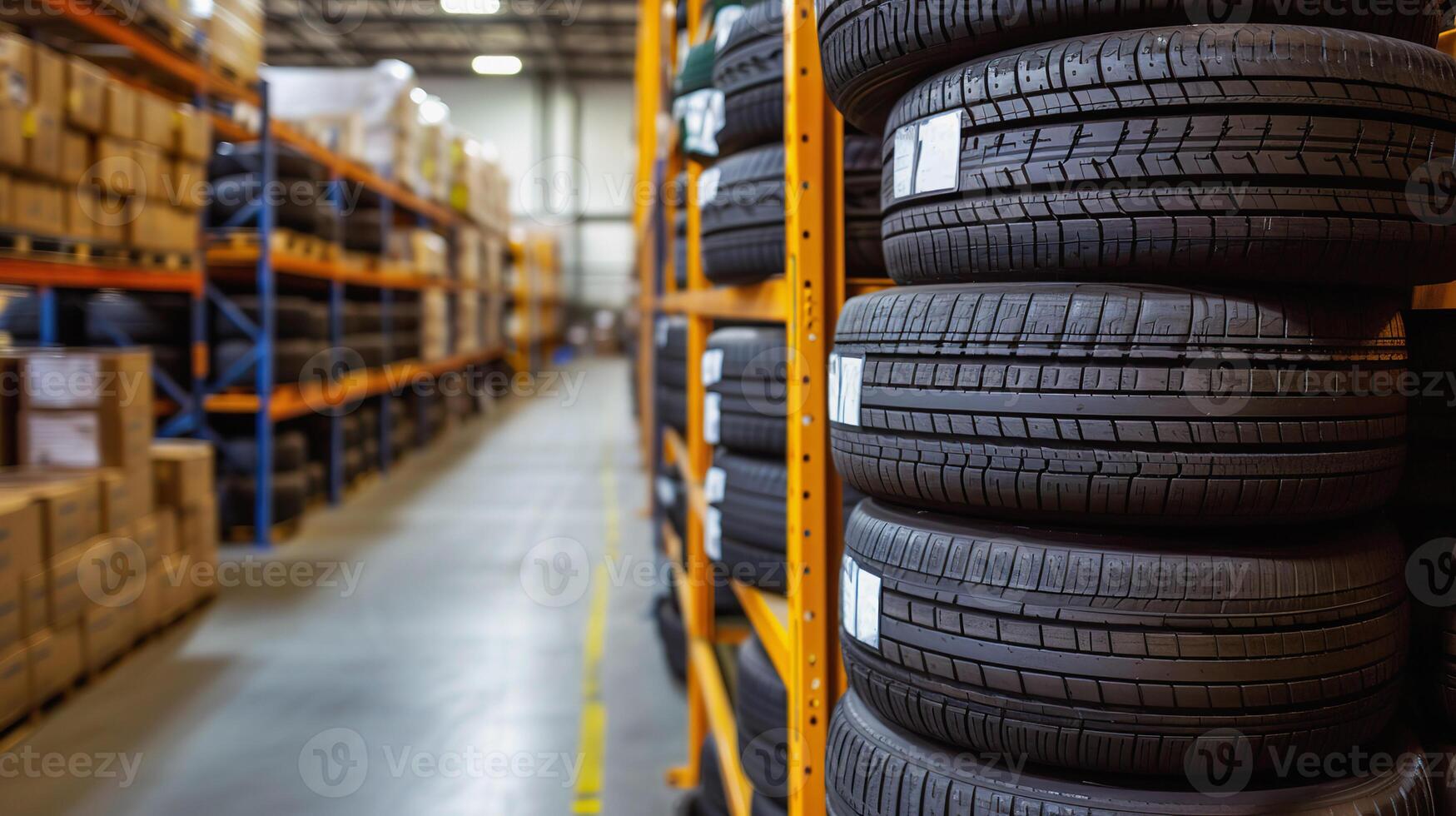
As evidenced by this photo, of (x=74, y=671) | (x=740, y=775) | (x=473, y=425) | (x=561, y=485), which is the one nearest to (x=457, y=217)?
(x=473, y=425)

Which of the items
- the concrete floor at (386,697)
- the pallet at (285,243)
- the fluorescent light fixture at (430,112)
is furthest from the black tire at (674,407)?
the fluorescent light fixture at (430,112)

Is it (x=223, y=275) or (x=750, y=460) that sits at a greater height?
(x=223, y=275)

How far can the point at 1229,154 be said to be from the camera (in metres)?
1.19

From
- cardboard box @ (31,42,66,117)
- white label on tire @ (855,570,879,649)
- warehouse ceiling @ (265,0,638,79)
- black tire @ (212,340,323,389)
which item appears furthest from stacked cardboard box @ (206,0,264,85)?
warehouse ceiling @ (265,0,638,79)

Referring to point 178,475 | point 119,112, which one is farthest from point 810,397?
point 119,112

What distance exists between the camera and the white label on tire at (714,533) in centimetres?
241

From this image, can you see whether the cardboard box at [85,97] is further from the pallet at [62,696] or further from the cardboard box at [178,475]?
the pallet at [62,696]

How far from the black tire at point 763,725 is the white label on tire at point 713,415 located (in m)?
0.58

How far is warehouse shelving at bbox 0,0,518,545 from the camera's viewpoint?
482 centimetres

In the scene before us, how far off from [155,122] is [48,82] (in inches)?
37.0

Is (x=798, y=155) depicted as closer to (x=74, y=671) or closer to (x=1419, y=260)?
(x=1419, y=260)

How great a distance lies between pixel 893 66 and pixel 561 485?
25.8 ft

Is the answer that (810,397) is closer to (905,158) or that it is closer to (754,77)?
(905,158)

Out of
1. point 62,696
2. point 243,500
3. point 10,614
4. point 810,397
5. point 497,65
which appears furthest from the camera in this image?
point 497,65
